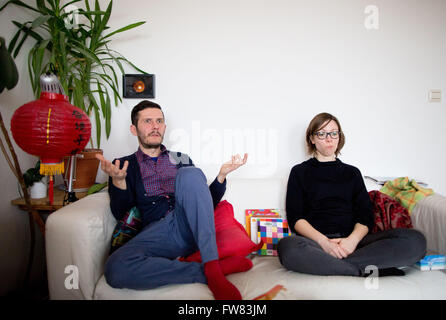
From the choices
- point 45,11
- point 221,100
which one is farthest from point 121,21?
point 221,100

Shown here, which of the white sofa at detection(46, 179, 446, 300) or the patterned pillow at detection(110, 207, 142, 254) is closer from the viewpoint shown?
the white sofa at detection(46, 179, 446, 300)

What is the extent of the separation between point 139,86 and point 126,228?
1.15 m

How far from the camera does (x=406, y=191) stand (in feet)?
5.20

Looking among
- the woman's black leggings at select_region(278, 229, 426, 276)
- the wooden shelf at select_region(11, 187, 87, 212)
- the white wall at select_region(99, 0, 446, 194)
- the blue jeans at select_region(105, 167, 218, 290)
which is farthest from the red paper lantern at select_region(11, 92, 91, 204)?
the woman's black leggings at select_region(278, 229, 426, 276)

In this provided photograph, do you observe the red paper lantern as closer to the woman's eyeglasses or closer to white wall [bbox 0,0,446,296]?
white wall [bbox 0,0,446,296]

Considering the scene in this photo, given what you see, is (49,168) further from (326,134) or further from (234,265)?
(326,134)

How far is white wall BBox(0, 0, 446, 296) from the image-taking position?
77.3 inches

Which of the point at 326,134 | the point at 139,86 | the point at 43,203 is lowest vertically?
the point at 43,203

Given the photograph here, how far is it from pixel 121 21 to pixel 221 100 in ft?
3.19

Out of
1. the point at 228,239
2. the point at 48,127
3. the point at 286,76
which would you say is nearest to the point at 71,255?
the point at 48,127

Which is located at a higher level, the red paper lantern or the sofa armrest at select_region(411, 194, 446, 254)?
the red paper lantern

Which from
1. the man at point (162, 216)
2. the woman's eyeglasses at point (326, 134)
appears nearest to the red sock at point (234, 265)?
the man at point (162, 216)

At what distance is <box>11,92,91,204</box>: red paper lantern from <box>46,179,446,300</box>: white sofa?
12.0 inches
